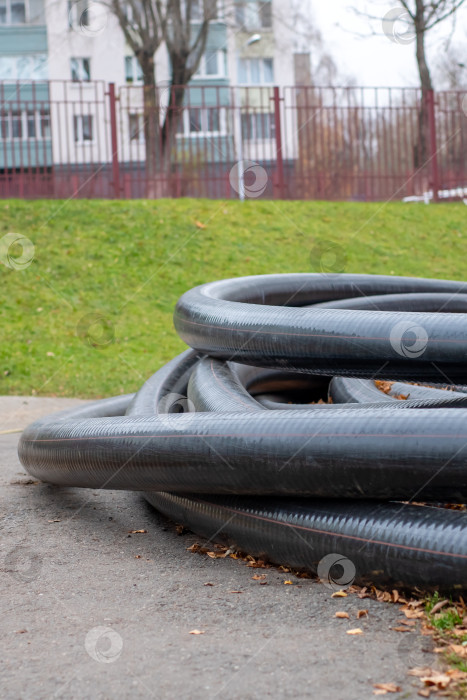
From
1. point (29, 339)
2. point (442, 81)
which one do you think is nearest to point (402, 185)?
point (29, 339)

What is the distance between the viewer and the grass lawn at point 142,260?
826 centimetres

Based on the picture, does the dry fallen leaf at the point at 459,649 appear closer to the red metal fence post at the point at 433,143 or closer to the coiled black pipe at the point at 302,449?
the coiled black pipe at the point at 302,449

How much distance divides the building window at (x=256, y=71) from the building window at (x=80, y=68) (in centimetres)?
660

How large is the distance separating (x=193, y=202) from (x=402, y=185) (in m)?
3.82

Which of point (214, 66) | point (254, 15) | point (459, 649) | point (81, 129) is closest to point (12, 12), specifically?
point (214, 66)

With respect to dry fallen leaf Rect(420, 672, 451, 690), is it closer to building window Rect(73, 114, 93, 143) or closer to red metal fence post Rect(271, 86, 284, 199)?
building window Rect(73, 114, 93, 143)

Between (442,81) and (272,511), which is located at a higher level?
(442,81)

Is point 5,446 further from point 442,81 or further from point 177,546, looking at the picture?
point 442,81

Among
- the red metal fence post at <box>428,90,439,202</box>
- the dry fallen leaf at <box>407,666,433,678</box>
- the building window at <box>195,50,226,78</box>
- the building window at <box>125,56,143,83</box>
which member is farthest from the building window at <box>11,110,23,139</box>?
the building window at <box>195,50,226,78</box>

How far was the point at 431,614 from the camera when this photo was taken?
230 centimetres

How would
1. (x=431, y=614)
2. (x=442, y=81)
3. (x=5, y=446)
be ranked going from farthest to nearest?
(x=442, y=81), (x=5, y=446), (x=431, y=614)

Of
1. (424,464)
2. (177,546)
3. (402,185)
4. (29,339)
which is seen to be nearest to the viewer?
(424,464)

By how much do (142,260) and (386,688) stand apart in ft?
29.0

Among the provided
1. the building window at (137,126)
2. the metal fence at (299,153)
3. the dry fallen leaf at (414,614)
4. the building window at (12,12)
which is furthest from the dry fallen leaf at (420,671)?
the building window at (12,12)
